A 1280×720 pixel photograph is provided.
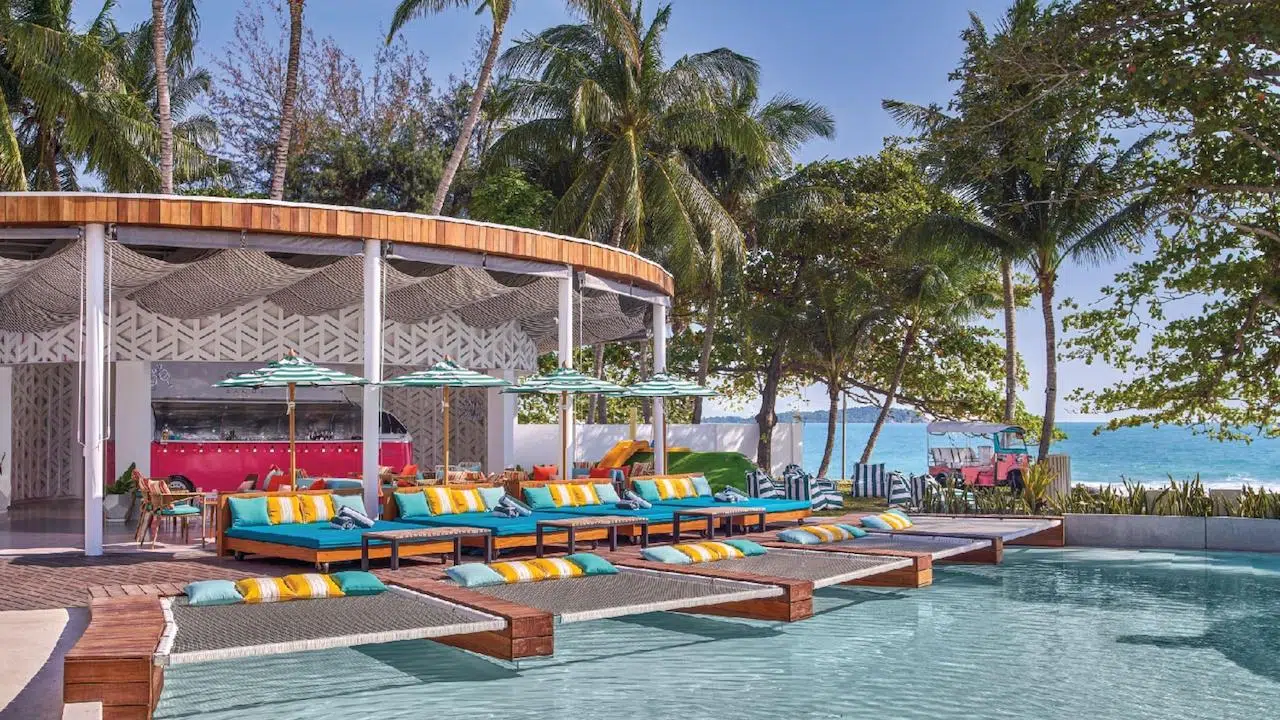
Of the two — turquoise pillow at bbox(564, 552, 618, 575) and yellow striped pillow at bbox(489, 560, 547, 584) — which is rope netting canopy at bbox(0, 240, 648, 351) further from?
turquoise pillow at bbox(564, 552, 618, 575)

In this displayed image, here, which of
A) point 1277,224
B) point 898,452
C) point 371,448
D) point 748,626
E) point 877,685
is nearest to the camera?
point 877,685

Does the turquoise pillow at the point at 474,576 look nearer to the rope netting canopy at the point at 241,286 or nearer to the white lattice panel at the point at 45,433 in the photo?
the rope netting canopy at the point at 241,286

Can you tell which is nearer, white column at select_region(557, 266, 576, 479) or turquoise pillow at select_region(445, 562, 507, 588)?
turquoise pillow at select_region(445, 562, 507, 588)

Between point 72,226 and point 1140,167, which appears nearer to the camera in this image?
point 72,226

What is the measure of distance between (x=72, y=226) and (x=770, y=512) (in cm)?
837

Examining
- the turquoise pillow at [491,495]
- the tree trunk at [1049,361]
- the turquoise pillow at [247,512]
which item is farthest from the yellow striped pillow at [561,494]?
the tree trunk at [1049,361]

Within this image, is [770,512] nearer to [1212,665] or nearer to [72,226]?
[1212,665]

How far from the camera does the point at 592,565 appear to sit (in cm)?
1019

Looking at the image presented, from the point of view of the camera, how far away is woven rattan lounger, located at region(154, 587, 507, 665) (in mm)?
6828

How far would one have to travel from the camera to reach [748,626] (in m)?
9.69

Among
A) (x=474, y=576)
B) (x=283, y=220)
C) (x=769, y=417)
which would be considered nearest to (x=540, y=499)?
(x=283, y=220)

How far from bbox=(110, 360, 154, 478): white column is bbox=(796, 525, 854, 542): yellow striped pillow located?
9.72m

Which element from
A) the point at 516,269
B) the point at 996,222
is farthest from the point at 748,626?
the point at 996,222

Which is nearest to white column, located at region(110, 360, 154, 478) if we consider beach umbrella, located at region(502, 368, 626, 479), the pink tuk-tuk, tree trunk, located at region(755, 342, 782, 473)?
beach umbrella, located at region(502, 368, 626, 479)
